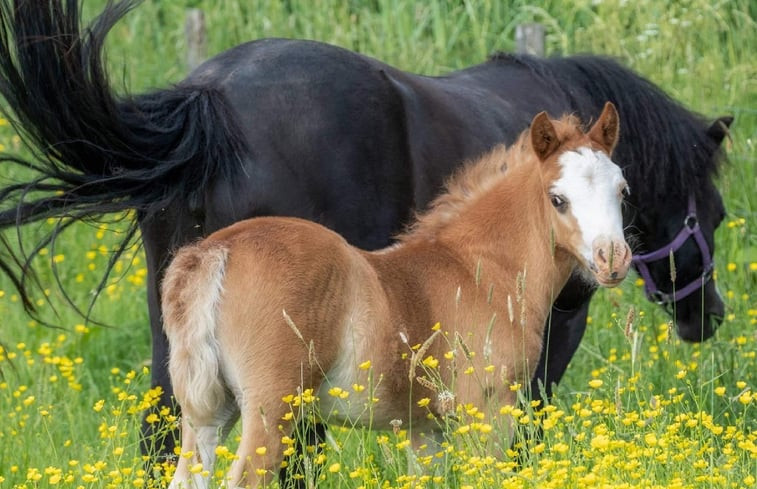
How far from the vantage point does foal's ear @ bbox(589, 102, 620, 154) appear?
3.87 metres

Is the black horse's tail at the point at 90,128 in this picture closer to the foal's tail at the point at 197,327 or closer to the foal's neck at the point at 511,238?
the foal's tail at the point at 197,327

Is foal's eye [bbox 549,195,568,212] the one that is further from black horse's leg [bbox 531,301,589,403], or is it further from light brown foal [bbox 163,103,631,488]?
black horse's leg [bbox 531,301,589,403]

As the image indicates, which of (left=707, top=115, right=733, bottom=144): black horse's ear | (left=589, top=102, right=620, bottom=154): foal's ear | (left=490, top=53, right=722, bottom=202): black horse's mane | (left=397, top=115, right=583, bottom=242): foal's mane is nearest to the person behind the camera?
(left=589, top=102, right=620, bottom=154): foal's ear

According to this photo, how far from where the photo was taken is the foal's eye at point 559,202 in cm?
369

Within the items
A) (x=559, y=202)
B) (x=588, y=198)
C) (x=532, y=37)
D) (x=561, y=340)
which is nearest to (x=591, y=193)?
(x=588, y=198)

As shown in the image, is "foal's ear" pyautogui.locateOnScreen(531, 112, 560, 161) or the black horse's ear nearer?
"foal's ear" pyautogui.locateOnScreen(531, 112, 560, 161)

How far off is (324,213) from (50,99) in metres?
0.96

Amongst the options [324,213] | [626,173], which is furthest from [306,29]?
[324,213]

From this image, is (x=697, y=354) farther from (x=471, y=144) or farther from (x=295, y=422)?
(x=295, y=422)

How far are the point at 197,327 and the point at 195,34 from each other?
638 cm

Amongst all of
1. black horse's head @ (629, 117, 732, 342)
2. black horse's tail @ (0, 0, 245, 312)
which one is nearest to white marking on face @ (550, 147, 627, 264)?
black horse's tail @ (0, 0, 245, 312)

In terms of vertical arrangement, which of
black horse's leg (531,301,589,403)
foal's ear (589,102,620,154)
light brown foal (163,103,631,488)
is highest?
foal's ear (589,102,620,154)

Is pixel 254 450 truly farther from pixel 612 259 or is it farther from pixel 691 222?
pixel 691 222

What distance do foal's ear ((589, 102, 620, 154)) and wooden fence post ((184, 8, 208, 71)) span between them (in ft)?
19.0
